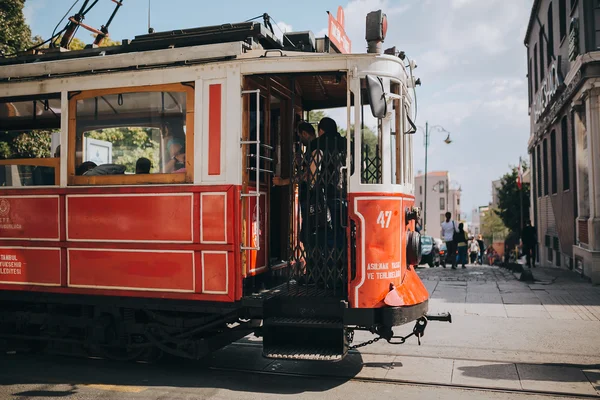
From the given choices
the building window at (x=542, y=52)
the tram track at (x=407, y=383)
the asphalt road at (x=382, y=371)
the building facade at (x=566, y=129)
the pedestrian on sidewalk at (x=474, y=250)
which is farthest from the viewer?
the pedestrian on sidewalk at (x=474, y=250)

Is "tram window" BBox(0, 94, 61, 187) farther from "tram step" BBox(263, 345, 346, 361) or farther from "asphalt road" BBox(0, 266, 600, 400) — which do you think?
"tram step" BBox(263, 345, 346, 361)

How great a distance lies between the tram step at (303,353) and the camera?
5328 millimetres

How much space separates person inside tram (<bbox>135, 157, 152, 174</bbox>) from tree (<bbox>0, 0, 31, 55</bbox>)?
37.9 ft

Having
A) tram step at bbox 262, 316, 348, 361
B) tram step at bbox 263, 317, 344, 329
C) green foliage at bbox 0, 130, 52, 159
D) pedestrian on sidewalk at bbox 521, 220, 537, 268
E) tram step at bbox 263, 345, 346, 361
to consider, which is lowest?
tram step at bbox 263, 345, 346, 361

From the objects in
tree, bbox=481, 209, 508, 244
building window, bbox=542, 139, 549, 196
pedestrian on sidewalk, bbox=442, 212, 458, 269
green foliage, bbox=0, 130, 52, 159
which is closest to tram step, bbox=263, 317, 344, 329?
green foliage, bbox=0, 130, 52, 159

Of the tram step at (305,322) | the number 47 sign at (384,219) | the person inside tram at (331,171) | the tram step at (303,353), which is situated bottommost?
the tram step at (303,353)

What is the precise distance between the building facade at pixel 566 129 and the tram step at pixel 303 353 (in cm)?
947

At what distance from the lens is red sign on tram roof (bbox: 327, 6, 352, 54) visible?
6.35 meters

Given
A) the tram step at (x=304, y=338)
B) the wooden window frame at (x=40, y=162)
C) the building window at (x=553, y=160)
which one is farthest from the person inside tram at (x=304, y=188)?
the building window at (x=553, y=160)

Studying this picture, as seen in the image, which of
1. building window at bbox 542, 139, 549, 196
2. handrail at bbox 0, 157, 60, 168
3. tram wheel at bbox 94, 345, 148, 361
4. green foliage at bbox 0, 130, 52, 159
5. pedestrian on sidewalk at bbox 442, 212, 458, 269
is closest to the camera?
tram wheel at bbox 94, 345, 148, 361

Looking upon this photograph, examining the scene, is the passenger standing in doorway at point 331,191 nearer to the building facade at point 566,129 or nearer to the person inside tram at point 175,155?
the person inside tram at point 175,155

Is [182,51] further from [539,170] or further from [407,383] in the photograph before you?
[539,170]

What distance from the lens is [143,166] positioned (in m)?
6.08

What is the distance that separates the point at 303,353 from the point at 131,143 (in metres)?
3.04
